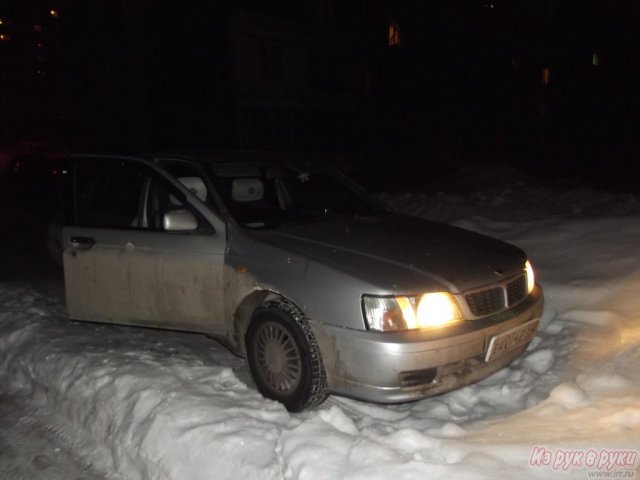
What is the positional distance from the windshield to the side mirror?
0.28m

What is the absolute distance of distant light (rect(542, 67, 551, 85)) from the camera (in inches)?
1093

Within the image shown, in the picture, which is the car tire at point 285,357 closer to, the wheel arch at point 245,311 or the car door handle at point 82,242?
the wheel arch at point 245,311

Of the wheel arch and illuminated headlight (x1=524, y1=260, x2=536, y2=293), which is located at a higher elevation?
illuminated headlight (x1=524, y1=260, x2=536, y2=293)

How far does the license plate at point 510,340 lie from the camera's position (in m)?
3.46

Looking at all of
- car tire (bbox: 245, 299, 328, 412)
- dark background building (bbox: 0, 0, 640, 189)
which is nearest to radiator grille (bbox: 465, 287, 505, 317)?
car tire (bbox: 245, 299, 328, 412)

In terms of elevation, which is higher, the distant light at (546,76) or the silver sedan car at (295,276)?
the distant light at (546,76)

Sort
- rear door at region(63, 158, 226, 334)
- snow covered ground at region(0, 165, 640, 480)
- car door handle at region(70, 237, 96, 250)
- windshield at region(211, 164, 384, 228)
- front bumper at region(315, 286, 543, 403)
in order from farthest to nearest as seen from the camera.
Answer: car door handle at region(70, 237, 96, 250) → windshield at region(211, 164, 384, 228) → rear door at region(63, 158, 226, 334) → front bumper at region(315, 286, 543, 403) → snow covered ground at region(0, 165, 640, 480)

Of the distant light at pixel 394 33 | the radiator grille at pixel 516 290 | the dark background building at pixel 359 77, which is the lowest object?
the radiator grille at pixel 516 290

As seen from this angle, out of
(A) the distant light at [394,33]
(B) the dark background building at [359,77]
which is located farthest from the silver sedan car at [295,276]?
(A) the distant light at [394,33]

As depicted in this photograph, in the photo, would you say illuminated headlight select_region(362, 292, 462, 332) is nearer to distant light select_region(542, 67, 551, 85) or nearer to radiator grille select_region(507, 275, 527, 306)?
radiator grille select_region(507, 275, 527, 306)

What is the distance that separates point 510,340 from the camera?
3.59 meters

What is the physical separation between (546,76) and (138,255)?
2803 centimetres

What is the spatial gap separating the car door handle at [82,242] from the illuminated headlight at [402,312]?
2.44 metres

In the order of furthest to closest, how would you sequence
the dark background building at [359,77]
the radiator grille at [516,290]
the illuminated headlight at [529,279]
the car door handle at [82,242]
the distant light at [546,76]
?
the distant light at [546,76]
the dark background building at [359,77]
the car door handle at [82,242]
the illuminated headlight at [529,279]
the radiator grille at [516,290]
